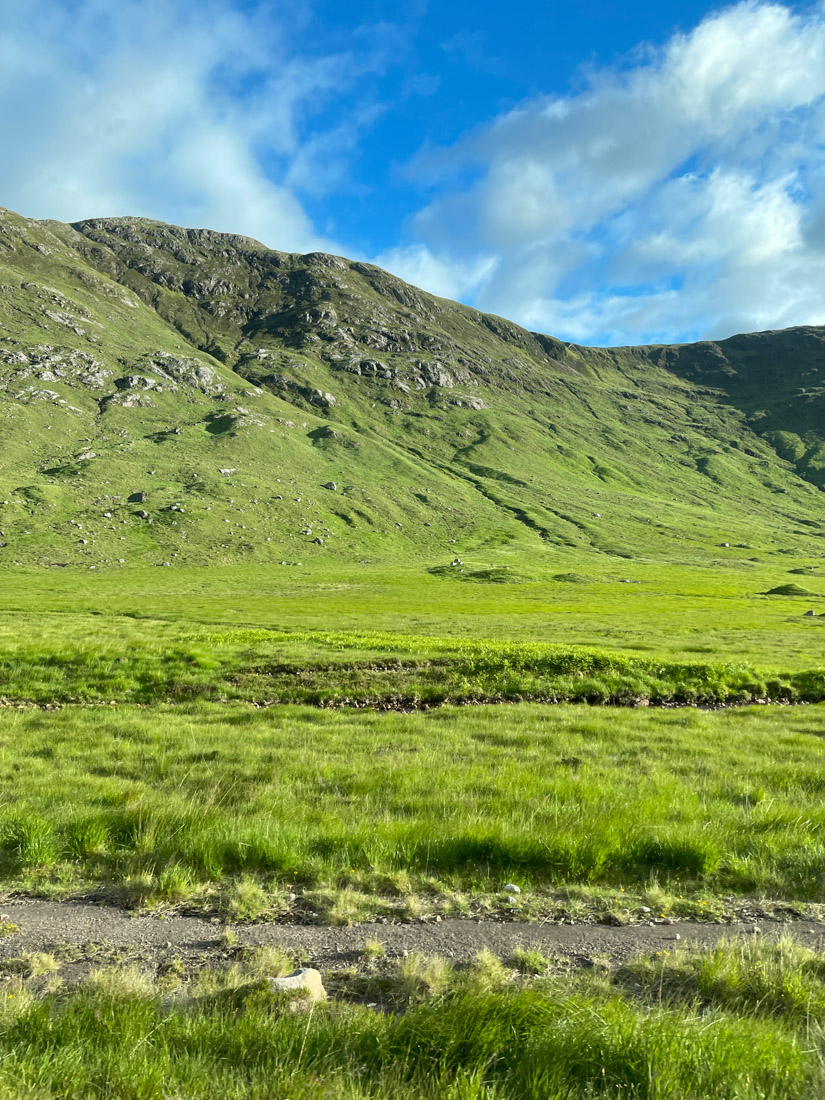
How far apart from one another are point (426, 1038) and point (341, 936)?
2.41 metres

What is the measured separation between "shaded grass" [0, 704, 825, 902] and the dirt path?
51 centimetres

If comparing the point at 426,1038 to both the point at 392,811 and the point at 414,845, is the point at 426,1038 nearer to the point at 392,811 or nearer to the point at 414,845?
the point at 414,845

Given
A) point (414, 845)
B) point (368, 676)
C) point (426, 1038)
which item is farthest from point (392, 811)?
point (368, 676)

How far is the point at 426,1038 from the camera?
429cm

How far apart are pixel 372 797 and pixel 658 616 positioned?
212 feet

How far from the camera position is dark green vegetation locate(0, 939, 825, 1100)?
3.77 metres

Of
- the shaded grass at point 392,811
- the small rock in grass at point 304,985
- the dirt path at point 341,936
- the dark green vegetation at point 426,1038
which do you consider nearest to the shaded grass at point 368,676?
the shaded grass at point 392,811

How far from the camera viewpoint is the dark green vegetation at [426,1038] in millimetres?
3770

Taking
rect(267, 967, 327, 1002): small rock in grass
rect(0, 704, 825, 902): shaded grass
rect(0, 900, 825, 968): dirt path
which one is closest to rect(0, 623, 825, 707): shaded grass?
rect(0, 704, 825, 902): shaded grass

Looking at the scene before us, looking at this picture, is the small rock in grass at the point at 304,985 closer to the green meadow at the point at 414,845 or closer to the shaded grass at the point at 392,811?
the green meadow at the point at 414,845

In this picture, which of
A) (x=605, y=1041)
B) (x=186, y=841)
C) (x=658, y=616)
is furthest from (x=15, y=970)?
(x=658, y=616)

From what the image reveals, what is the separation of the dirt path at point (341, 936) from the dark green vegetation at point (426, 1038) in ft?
2.06

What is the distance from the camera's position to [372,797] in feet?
37.5

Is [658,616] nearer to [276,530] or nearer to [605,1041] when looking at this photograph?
[605,1041]
